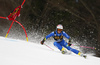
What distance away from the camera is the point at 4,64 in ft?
7.62

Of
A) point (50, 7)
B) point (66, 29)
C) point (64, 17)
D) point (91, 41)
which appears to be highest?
point (50, 7)

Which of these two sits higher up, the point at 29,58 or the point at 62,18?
the point at 62,18

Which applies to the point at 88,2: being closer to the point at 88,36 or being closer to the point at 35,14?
the point at 88,36

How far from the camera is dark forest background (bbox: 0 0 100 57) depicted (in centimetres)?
1179

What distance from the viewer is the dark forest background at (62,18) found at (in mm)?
11785

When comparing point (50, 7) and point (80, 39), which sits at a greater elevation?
point (50, 7)

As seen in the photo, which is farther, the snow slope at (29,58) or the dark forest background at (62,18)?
the dark forest background at (62,18)

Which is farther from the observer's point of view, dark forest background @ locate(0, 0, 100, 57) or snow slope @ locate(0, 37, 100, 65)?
dark forest background @ locate(0, 0, 100, 57)

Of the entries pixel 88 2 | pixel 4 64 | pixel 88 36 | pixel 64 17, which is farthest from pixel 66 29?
pixel 4 64

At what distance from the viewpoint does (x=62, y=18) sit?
1354 cm

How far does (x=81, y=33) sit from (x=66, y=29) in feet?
5.57

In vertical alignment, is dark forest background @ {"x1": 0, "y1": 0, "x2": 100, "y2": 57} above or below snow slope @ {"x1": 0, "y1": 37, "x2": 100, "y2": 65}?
above

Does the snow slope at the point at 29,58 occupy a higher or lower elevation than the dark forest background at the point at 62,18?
lower

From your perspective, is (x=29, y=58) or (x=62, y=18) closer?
(x=29, y=58)
